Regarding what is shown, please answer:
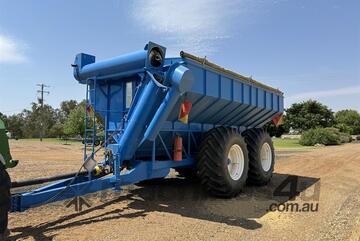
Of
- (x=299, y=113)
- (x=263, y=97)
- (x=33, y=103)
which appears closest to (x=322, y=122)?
(x=299, y=113)

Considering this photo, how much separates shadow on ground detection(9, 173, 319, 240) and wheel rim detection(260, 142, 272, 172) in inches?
23.1

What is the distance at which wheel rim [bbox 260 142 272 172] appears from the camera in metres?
10.6

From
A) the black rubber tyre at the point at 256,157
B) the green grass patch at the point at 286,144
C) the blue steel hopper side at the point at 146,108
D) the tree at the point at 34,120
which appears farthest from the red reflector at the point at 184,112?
the tree at the point at 34,120

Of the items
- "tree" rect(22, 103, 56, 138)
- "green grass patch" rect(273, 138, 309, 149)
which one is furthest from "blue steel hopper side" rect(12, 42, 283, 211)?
"tree" rect(22, 103, 56, 138)

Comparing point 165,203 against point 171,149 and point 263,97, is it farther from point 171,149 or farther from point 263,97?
point 263,97

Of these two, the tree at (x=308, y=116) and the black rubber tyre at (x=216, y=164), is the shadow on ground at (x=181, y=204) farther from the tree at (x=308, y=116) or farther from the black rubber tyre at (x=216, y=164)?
the tree at (x=308, y=116)

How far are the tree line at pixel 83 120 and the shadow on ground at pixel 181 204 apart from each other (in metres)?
1.72

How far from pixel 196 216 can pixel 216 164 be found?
1392 millimetres

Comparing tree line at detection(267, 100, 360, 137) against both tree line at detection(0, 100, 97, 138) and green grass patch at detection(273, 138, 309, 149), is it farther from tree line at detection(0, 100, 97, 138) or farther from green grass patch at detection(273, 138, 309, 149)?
tree line at detection(0, 100, 97, 138)

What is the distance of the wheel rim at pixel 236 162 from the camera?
8445mm

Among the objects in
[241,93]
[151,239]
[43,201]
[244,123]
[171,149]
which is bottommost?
[151,239]

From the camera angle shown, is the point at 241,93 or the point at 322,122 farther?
the point at 322,122

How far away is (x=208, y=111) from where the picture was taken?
8.41m

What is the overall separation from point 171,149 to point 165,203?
1.18 m
